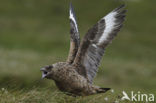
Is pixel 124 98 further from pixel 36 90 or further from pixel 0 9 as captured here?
pixel 0 9

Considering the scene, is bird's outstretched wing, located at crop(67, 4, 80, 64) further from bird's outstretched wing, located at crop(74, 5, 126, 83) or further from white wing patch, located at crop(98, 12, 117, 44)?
white wing patch, located at crop(98, 12, 117, 44)

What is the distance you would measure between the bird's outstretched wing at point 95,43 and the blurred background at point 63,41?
6.22 m

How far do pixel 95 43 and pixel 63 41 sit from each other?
2142cm

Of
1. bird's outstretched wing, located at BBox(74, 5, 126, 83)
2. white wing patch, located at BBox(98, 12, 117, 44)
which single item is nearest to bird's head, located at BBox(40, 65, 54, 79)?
bird's outstretched wing, located at BBox(74, 5, 126, 83)

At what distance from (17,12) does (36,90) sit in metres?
29.0

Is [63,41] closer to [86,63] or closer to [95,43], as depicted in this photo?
[95,43]

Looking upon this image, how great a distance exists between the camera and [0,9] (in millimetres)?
35250

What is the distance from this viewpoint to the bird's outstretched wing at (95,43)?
771 centimetres

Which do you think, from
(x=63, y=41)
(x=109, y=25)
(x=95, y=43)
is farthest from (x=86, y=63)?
(x=63, y=41)

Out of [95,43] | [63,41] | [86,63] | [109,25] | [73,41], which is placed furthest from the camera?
[63,41]

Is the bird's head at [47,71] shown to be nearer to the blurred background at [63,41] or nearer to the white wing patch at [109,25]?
the white wing patch at [109,25]

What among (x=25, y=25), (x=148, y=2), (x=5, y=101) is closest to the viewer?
(x=5, y=101)

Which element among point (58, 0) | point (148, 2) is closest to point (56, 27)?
point (58, 0)

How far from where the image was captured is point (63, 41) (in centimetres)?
2927
